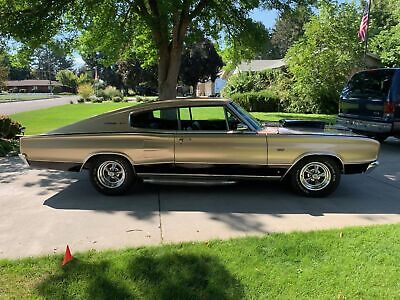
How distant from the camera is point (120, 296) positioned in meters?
3.19

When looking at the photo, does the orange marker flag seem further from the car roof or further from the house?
the house

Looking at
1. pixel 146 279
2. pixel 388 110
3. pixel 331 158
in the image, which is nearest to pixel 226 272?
pixel 146 279

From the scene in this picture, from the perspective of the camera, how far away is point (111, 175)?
6.04 m

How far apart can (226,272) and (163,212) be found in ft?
6.24

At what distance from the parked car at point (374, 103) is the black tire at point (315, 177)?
4.29 meters

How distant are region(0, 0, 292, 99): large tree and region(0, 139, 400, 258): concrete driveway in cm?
441

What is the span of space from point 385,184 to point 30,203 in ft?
18.8

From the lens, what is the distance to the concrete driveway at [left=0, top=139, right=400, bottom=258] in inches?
174

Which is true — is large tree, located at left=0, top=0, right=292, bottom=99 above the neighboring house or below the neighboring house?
below

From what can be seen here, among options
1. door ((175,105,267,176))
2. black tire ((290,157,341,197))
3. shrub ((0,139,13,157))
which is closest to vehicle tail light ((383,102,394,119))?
black tire ((290,157,341,197))

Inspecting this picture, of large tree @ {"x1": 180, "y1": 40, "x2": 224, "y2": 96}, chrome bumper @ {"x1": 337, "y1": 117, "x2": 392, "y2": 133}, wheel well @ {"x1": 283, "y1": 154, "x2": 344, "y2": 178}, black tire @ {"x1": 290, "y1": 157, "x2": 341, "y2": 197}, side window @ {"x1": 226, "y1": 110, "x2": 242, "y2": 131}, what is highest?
large tree @ {"x1": 180, "y1": 40, "x2": 224, "y2": 96}

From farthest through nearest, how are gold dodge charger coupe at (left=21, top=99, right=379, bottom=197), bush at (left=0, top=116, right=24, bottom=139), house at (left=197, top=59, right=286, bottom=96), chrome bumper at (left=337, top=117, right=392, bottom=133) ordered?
house at (left=197, top=59, right=286, bottom=96)
bush at (left=0, top=116, right=24, bottom=139)
chrome bumper at (left=337, top=117, right=392, bottom=133)
gold dodge charger coupe at (left=21, top=99, right=379, bottom=197)

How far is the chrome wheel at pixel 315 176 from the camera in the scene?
5863mm

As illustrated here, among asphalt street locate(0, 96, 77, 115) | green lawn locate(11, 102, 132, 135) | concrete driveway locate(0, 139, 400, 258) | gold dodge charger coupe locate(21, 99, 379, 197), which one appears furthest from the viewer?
asphalt street locate(0, 96, 77, 115)
